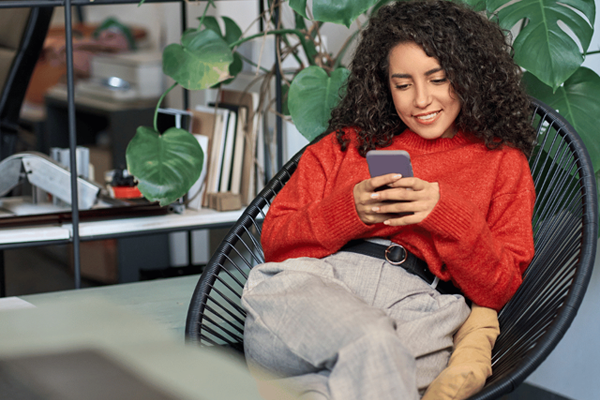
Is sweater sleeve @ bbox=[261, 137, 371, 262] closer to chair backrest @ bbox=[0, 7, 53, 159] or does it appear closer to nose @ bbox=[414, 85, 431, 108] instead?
nose @ bbox=[414, 85, 431, 108]

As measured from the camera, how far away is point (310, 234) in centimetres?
118

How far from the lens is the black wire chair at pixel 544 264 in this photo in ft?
3.22

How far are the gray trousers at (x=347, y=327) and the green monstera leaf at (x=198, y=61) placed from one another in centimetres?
63

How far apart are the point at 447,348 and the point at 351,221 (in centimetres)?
26

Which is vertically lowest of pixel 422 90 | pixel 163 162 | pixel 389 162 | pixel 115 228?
pixel 115 228

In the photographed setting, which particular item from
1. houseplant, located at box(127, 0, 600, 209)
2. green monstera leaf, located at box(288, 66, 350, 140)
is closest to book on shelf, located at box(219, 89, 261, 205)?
houseplant, located at box(127, 0, 600, 209)

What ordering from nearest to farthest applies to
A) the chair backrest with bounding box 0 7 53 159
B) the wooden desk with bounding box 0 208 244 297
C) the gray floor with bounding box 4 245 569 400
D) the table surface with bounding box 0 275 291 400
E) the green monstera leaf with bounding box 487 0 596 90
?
the table surface with bounding box 0 275 291 400 < the green monstera leaf with bounding box 487 0 596 90 < the wooden desk with bounding box 0 208 244 297 < the chair backrest with bounding box 0 7 53 159 < the gray floor with bounding box 4 245 569 400

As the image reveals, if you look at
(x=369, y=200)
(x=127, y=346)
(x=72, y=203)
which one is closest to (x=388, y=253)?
(x=369, y=200)

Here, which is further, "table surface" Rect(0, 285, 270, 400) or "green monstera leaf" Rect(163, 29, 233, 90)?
"green monstera leaf" Rect(163, 29, 233, 90)

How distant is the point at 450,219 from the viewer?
105cm

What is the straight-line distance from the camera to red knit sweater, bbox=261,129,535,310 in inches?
42.1

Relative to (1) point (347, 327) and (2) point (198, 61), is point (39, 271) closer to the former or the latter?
(2) point (198, 61)

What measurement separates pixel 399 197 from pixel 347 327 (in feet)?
0.82

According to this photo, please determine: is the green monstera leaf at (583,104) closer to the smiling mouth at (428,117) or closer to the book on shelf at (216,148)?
the smiling mouth at (428,117)
